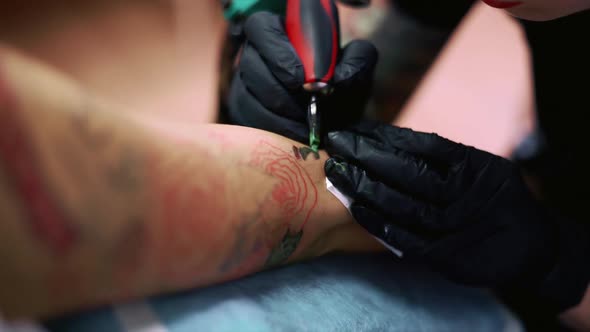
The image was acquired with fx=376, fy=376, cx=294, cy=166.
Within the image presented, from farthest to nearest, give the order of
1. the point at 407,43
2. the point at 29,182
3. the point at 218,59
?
1. the point at 407,43
2. the point at 218,59
3. the point at 29,182

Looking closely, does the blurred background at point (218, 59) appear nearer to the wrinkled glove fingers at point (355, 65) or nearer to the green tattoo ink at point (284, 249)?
the wrinkled glove fingers at point (355, 65)

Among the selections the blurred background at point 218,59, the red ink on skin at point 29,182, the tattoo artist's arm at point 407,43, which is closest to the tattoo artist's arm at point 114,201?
the red ink on skin at point 29,182

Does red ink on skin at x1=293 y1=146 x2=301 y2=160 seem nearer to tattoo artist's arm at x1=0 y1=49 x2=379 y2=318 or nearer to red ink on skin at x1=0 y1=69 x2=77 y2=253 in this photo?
tattoo artist's arm at x1=0 y1=49 x2=379 y2=318

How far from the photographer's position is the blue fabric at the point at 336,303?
0.48 metres

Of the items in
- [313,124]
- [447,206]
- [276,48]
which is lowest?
[447,206]

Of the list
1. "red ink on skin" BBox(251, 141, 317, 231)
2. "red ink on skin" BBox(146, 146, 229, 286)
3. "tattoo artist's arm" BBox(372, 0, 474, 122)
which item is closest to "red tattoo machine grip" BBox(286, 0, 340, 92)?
"red ink on skin" BBox(251, 141, 317, 231)

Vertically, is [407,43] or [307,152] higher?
[407,43]

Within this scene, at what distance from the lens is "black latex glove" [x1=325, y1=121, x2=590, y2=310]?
59cm

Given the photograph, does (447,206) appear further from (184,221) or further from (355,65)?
(184,221)

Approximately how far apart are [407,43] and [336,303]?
3.21 feet

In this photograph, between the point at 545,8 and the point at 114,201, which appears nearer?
the point at 114,201

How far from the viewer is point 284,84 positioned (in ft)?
2.01

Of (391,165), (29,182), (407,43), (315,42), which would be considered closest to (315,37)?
(315,42)

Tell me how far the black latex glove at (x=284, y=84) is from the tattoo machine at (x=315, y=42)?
2 cm
